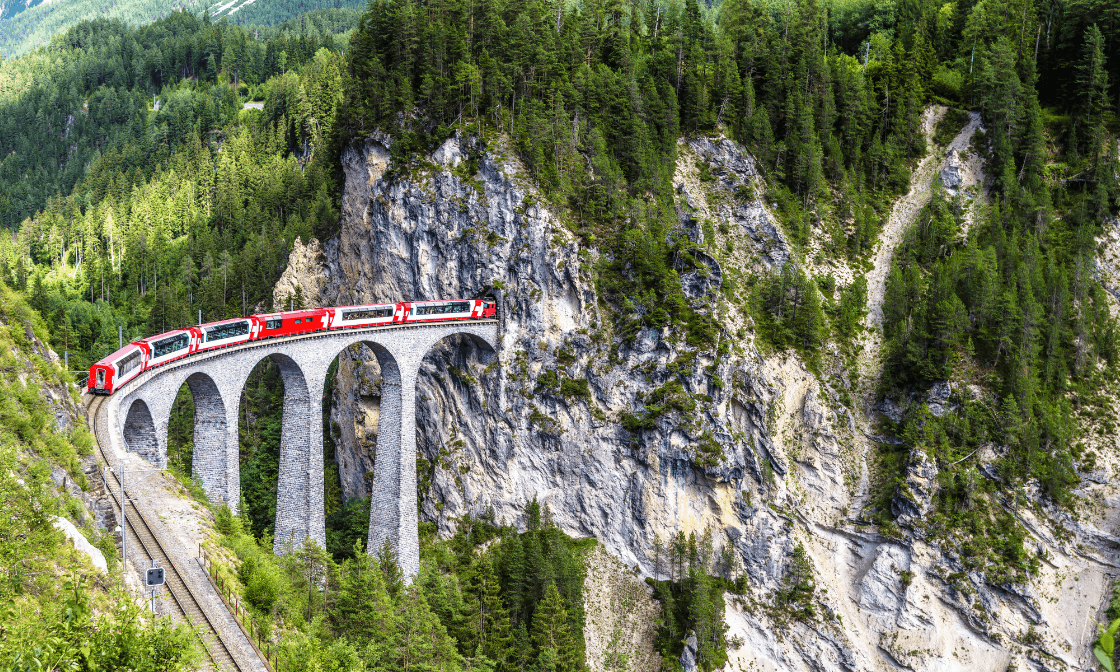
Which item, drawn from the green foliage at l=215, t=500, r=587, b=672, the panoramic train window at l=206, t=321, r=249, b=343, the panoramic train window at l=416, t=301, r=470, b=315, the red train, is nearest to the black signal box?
the green foliage at l=215, t=500, r=587, b=672

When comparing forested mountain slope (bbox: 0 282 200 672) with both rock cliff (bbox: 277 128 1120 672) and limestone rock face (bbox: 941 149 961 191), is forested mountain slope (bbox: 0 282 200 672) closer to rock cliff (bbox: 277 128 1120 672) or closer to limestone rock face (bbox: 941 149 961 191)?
rock cliff (bbox: 277 128 1120 672)

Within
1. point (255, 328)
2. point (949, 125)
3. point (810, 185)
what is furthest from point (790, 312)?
point (255, 328)

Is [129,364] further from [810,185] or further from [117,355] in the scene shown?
[810,185]

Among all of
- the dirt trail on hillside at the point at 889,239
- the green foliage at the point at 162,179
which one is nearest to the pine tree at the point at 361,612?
the green foliage at the point at 162,179

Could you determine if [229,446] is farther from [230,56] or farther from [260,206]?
[230,56]

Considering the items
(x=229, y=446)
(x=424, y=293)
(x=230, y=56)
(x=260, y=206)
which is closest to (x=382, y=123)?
(x=424, y=293)
